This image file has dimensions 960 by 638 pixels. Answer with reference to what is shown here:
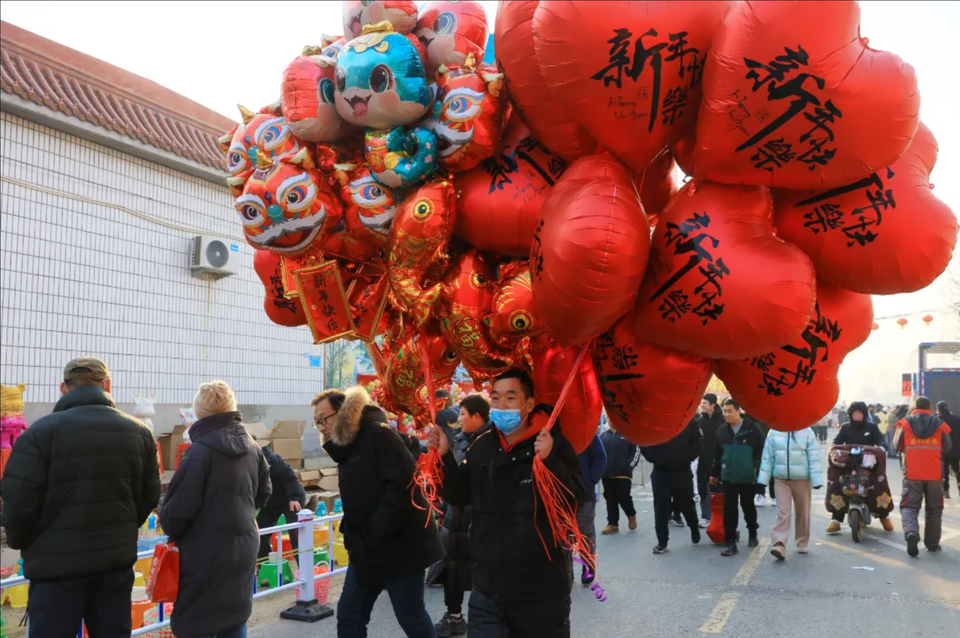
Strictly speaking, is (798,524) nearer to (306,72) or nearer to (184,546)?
(184,546)

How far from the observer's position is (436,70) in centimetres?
327

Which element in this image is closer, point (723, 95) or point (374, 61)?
point (723, 95)

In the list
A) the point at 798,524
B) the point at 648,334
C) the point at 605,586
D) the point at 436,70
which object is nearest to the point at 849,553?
the point at 798,524

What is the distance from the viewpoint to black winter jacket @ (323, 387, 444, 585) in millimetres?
4348

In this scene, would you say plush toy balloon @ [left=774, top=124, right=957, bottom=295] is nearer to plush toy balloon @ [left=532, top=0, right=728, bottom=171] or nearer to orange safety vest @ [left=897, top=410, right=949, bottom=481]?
plush toy balloon @ [left=532, top=0, right=728, bottom=171]

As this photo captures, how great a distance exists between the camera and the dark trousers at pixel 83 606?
386 cm

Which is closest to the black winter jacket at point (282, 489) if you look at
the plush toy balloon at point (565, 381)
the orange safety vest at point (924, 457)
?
the plush toy balloon at point (565, 381)

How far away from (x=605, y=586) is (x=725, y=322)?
5.37 meters

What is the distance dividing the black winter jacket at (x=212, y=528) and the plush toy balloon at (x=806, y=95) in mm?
3211

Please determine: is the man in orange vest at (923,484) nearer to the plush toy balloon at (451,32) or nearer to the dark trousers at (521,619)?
the dark trousers at (521,619)

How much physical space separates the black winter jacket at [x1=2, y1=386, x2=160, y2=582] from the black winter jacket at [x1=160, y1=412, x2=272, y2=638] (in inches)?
9.9

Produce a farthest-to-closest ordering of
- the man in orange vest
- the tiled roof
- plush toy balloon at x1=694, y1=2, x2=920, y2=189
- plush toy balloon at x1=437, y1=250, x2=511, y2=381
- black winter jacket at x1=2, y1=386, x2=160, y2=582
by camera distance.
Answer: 1. the tiled roof
2. the man in orange vest
3. black winter jacket at x1=2, y1=386, x2=160, y2=582
4. plush toy balloon at x1=437, y1=250, x2=511, y2=381
5. plush toy balloon at x1=694, y1=2, x2=920, y2=189

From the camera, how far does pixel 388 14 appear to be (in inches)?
131

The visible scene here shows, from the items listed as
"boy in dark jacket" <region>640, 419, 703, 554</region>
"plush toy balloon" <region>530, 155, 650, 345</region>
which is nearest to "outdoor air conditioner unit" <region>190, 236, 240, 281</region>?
"boy in dark jacket" <region>640, 419, 703, 554</region>
